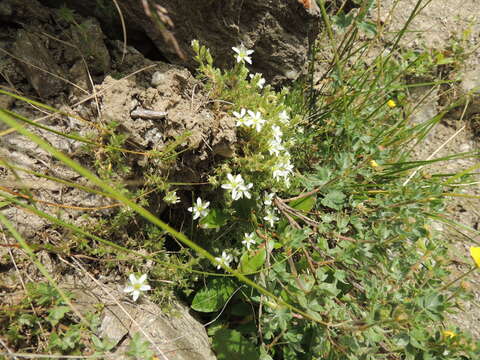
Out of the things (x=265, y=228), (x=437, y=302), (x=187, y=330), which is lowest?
(x=187, y=330)

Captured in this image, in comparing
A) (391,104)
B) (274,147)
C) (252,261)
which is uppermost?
(391,104)

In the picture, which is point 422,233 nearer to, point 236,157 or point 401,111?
point 236,157

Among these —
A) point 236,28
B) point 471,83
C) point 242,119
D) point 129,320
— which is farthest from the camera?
point 471,83

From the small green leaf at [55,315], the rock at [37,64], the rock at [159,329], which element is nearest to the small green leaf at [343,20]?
the rock at [37,64]

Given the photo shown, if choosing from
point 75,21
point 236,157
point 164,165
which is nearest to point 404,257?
point 236,157

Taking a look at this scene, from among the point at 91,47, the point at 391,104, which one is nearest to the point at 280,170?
the point at 91,47

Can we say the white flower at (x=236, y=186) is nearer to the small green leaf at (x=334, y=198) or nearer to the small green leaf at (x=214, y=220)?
the small green leaf at (x=214, y=220)

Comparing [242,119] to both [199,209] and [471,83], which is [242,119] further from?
[471,83]
